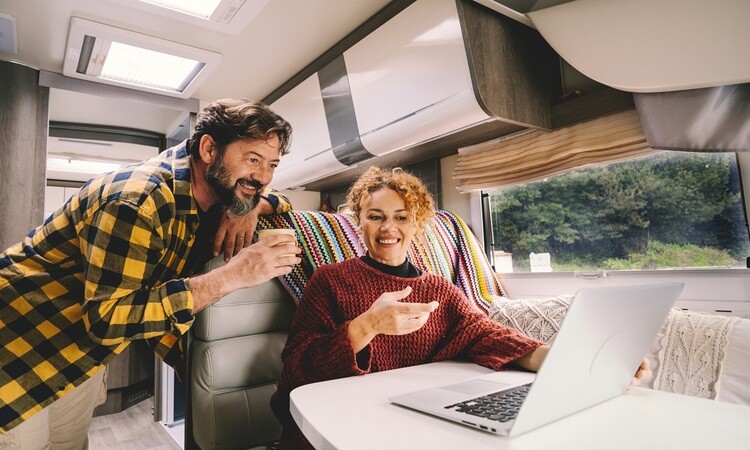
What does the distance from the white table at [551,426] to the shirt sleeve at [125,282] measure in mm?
485

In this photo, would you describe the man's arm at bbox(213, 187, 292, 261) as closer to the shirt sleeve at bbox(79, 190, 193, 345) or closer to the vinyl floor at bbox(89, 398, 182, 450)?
the shirt sleeve at bbox(79, 190, 193, 345)

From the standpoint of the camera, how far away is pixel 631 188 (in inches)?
77.9

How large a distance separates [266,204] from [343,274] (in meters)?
0.54

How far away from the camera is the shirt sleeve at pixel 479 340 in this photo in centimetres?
121

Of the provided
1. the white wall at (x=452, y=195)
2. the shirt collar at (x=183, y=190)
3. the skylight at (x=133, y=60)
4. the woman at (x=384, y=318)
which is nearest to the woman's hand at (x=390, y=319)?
the woman at (x=384, y=318)

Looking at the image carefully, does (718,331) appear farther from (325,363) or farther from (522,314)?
(325,363)

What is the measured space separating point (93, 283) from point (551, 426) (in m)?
1.13

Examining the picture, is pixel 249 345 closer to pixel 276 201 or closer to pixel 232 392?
pixel 232 392

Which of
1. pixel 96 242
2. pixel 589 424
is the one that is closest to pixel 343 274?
pixel 96 242

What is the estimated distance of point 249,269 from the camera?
1.19 metres

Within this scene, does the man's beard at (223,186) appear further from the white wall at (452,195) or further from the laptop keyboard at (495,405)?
the white wall at (452,195)

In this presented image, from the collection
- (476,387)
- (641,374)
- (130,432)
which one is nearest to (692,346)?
(641,374)

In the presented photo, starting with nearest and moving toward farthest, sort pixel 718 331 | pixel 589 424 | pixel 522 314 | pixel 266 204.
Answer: pixel 589 424 → pixel 718 331 → pixel 266 204 → pixel 522 314

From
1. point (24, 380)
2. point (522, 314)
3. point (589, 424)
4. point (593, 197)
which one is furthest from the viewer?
point (593, 197)
